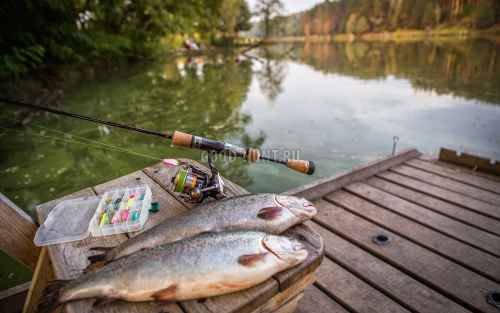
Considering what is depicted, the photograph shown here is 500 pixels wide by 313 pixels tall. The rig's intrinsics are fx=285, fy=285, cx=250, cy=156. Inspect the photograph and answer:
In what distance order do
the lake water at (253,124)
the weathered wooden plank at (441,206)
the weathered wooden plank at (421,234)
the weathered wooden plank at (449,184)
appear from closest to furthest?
the weathered wooden plank at (421,234), the weathered wooden plank at (441,206), the weathered wooden plank at (449,184), the lake water at (253,124)

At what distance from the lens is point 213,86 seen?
16.3 metres

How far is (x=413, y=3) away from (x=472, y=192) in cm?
9784

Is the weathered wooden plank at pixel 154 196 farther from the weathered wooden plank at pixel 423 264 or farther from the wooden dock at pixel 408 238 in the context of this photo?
the weathered wooden plank at pixel 423 264

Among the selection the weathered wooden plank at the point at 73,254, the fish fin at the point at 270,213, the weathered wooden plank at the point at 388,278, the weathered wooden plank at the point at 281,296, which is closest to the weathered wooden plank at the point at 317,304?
the weathered wooden plank at the point at 388,278

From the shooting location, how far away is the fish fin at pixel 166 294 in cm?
131

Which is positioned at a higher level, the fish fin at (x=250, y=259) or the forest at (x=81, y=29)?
the forest at (x=81, y=29)

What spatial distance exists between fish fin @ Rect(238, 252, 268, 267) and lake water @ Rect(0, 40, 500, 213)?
81.1 inches

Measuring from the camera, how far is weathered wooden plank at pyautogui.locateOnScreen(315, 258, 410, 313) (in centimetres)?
244

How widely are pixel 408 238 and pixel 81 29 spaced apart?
2125cm

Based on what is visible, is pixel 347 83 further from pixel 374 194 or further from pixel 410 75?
pixel 374 194

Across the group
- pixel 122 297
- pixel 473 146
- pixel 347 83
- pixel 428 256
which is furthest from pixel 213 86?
pixel 122 297

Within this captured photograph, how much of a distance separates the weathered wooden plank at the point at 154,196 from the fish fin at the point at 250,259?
2.62 feet

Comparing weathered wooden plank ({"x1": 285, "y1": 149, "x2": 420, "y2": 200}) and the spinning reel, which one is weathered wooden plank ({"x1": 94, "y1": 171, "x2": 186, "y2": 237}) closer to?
the spinning reel

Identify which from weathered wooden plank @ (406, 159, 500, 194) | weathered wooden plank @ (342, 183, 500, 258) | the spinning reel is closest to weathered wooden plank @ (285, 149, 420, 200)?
weathered wooden plank @ (342, 183, 500, 258)
